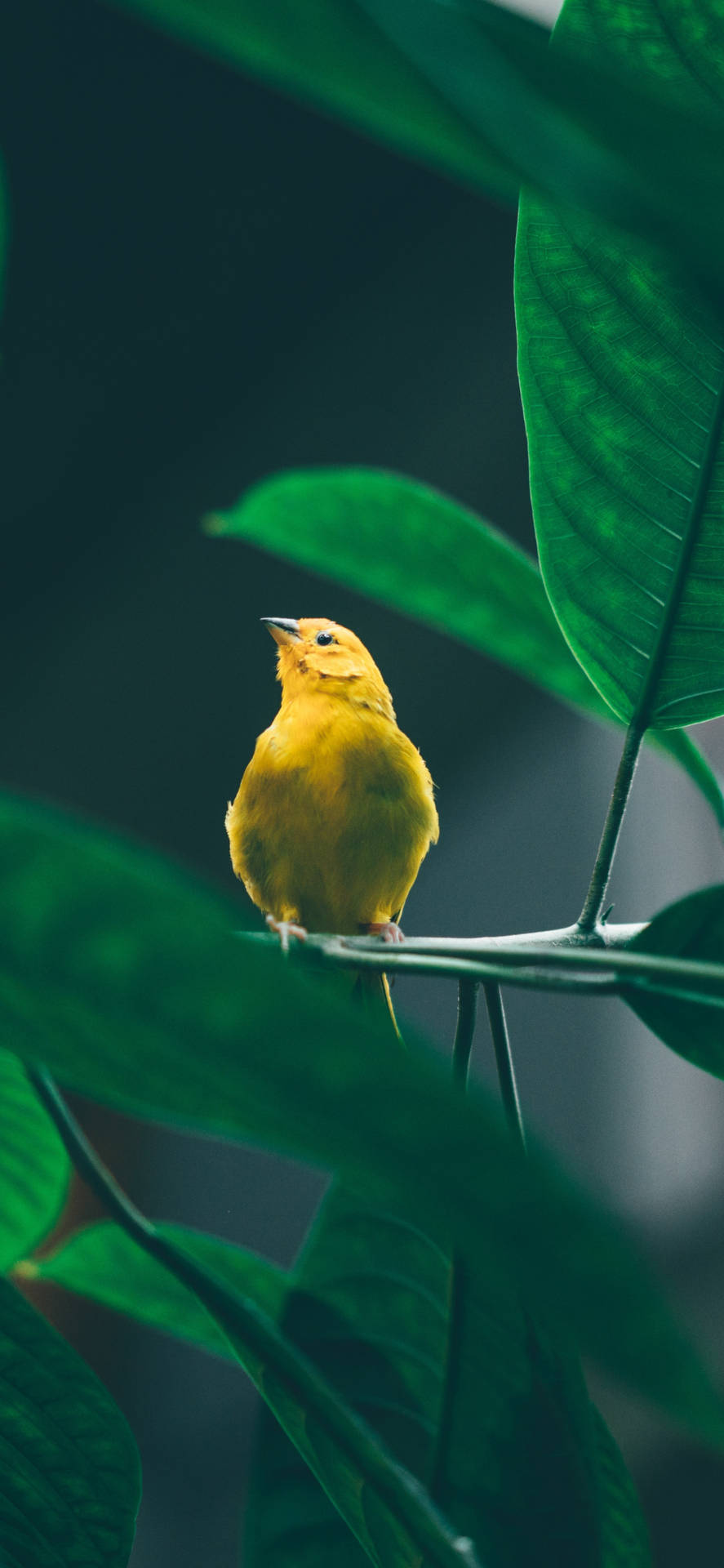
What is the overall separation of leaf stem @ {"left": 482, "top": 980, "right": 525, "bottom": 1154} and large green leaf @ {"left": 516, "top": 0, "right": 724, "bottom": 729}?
11 centimetres

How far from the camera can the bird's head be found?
2.73ft

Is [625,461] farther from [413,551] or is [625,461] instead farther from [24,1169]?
[24,1169]

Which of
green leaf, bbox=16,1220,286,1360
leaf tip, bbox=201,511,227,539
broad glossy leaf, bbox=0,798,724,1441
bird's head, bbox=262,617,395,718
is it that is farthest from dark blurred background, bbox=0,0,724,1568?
broad glossy leaf, bbox=0,798,724,1441

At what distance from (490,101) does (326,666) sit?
76 cm

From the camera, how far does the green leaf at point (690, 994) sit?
1.01 feet

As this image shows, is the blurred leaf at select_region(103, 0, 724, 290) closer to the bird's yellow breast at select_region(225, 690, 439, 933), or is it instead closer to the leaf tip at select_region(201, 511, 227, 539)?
the leaf tip at select_region(201, 511, 227, 539)

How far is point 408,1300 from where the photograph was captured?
49cm

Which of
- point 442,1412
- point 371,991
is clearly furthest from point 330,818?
point 442,1412

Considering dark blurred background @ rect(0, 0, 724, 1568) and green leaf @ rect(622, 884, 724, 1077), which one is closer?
green leaf @ rect(622, 884, 724, 1077)

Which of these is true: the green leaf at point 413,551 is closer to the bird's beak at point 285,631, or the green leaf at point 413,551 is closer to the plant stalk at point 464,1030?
the plant stalk at point 464,1030

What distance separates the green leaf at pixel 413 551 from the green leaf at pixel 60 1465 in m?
0.31

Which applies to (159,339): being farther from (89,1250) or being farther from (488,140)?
(488,140)

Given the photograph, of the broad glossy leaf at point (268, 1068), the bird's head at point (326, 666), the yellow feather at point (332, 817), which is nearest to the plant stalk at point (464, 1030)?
the broad glossy leaf at point (268, 1068)

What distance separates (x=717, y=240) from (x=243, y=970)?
0.10 metres
